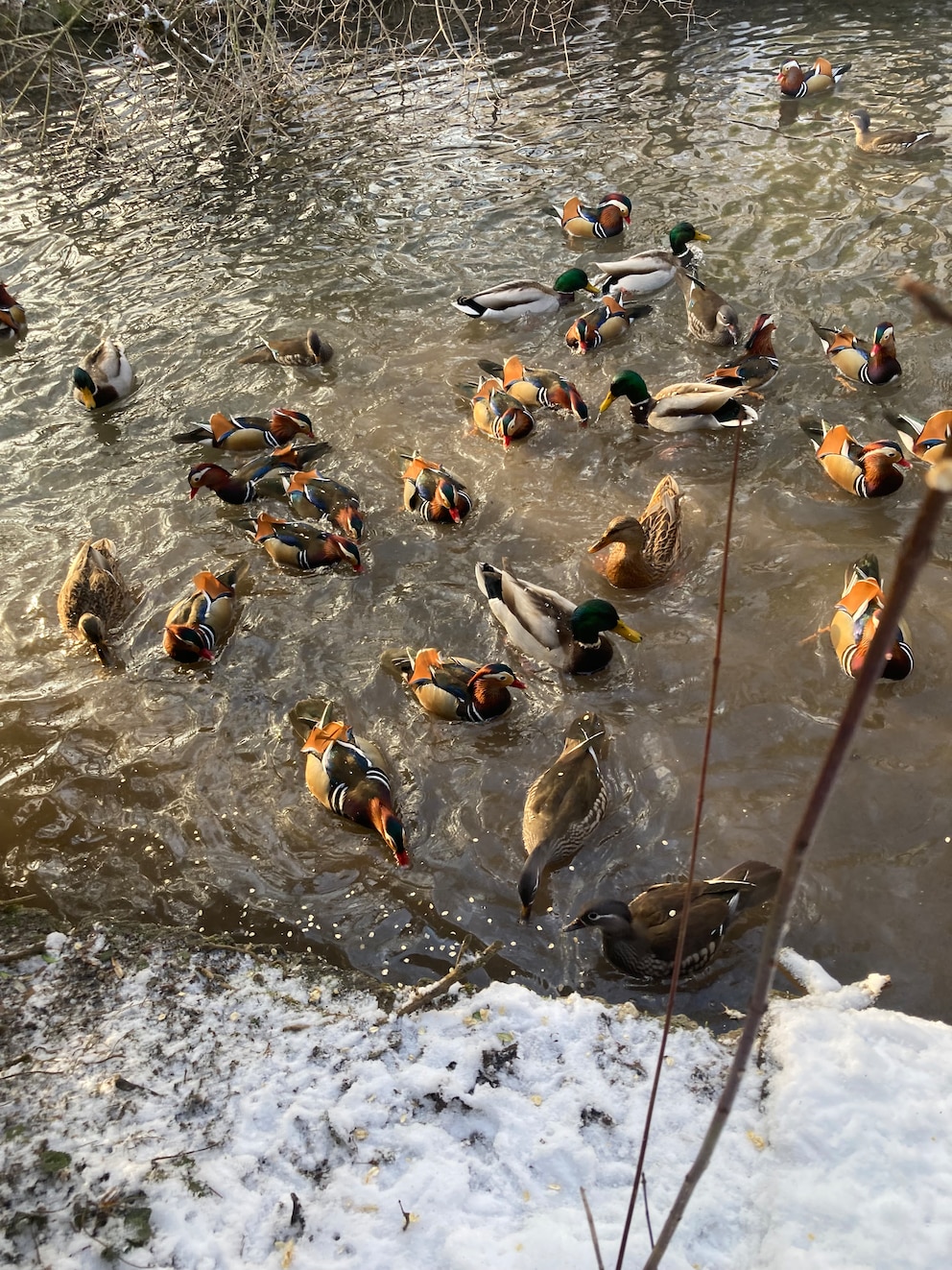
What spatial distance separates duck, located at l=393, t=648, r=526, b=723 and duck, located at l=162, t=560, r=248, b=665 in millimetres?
1435

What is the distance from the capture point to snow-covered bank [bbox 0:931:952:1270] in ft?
8.80

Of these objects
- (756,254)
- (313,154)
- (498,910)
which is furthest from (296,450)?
(313,154)

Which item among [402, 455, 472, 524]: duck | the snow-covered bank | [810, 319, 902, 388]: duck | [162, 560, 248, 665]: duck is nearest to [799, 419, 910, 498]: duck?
[810, 319, 902, 388]: duck

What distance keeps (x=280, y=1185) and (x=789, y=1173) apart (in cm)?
165

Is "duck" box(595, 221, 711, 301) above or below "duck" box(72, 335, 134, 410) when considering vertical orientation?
below

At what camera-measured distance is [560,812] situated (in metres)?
4.35

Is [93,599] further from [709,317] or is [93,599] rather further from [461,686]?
[709,317]

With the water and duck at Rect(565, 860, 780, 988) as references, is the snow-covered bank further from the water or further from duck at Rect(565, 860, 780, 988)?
the water

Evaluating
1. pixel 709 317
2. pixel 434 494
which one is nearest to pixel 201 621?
pixel 434 494

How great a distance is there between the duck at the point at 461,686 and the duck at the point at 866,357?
13.3 feet

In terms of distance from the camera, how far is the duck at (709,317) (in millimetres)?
7629

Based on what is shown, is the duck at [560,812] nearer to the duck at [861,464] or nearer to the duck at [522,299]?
the duck at [861,464]

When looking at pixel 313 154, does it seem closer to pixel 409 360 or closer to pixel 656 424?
pixel 409 360

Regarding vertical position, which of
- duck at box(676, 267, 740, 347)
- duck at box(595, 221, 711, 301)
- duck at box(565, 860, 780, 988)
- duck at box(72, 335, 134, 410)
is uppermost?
duck at box(72, 335, 134, 410)
